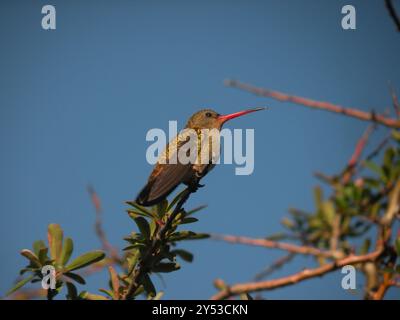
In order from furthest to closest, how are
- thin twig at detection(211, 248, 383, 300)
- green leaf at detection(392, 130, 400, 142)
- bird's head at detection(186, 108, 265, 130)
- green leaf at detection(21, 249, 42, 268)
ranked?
bird's head at detection(186, 108, 265, 130) → green leaf at detection(392, 130, 400, 142) → green leaf at detection(21, 249, 42, 268) → thin twig at detection(211, 248, 383, 300)

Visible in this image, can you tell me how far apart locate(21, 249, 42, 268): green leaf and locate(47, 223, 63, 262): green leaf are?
11 centimetres

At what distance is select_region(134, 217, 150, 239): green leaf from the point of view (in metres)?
3.46

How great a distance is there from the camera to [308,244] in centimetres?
484

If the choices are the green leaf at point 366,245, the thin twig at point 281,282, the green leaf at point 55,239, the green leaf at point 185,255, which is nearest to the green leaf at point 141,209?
the green leaf at point 185,255

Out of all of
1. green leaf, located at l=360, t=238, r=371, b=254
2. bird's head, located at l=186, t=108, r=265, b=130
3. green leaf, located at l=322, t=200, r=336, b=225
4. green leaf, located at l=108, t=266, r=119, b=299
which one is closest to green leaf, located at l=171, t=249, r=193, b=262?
green leaf, located at l=108, t=266, r=119, b=299

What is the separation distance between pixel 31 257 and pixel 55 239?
0.20m

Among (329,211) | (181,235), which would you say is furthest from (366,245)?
(181,235)

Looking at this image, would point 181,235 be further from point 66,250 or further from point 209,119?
point 209,119

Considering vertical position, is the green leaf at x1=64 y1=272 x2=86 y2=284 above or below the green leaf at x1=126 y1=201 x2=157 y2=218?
below

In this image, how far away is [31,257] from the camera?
3.28m

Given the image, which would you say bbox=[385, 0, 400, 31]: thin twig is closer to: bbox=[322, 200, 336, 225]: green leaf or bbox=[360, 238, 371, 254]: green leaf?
bbox=[360, 238, 371, 254]: green leaf

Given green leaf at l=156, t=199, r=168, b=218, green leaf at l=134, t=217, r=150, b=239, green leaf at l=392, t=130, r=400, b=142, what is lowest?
green leaf at l=134, t=217, r=150, b=239

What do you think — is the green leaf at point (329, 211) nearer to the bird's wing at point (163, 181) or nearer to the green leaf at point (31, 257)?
the bird's wing at point (163, 181)
